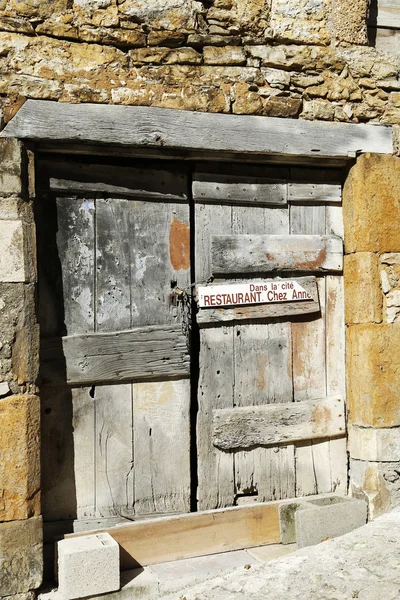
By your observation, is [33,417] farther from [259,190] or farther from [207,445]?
[259,190]

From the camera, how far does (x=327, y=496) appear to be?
395cm

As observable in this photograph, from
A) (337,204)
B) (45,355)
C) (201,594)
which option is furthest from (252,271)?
(201,594)

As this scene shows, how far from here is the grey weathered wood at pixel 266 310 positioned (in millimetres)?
3857

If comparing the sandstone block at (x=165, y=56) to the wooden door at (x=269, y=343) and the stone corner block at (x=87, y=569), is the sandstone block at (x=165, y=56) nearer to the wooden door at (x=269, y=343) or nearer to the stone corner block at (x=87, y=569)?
the wooden door at (x=269, y=343)

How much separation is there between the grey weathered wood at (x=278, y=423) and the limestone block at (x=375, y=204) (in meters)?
1.04

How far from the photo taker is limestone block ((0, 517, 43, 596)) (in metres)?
3.18

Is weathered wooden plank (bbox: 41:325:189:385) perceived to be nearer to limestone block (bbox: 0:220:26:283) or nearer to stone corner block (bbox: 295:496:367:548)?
limestone block (bbox: 0:220:26:283)

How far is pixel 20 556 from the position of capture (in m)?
3.21

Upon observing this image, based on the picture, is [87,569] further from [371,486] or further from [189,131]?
[189,131]

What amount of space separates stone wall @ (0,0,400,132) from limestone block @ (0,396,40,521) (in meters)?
1.59

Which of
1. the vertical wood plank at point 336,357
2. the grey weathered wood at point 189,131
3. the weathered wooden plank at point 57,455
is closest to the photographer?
the grey weathered wood at point 189,131

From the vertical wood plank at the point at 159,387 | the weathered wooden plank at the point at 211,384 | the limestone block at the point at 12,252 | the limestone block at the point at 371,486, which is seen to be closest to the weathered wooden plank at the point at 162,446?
the vertical wood plank at the point at 159,387

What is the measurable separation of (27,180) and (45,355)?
3.20 ft

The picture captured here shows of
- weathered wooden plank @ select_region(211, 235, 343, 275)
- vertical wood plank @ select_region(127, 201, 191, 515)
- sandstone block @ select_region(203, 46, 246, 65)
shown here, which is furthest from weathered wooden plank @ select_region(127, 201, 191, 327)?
sandstone block @ select_region(203, 46, 246, 65)
